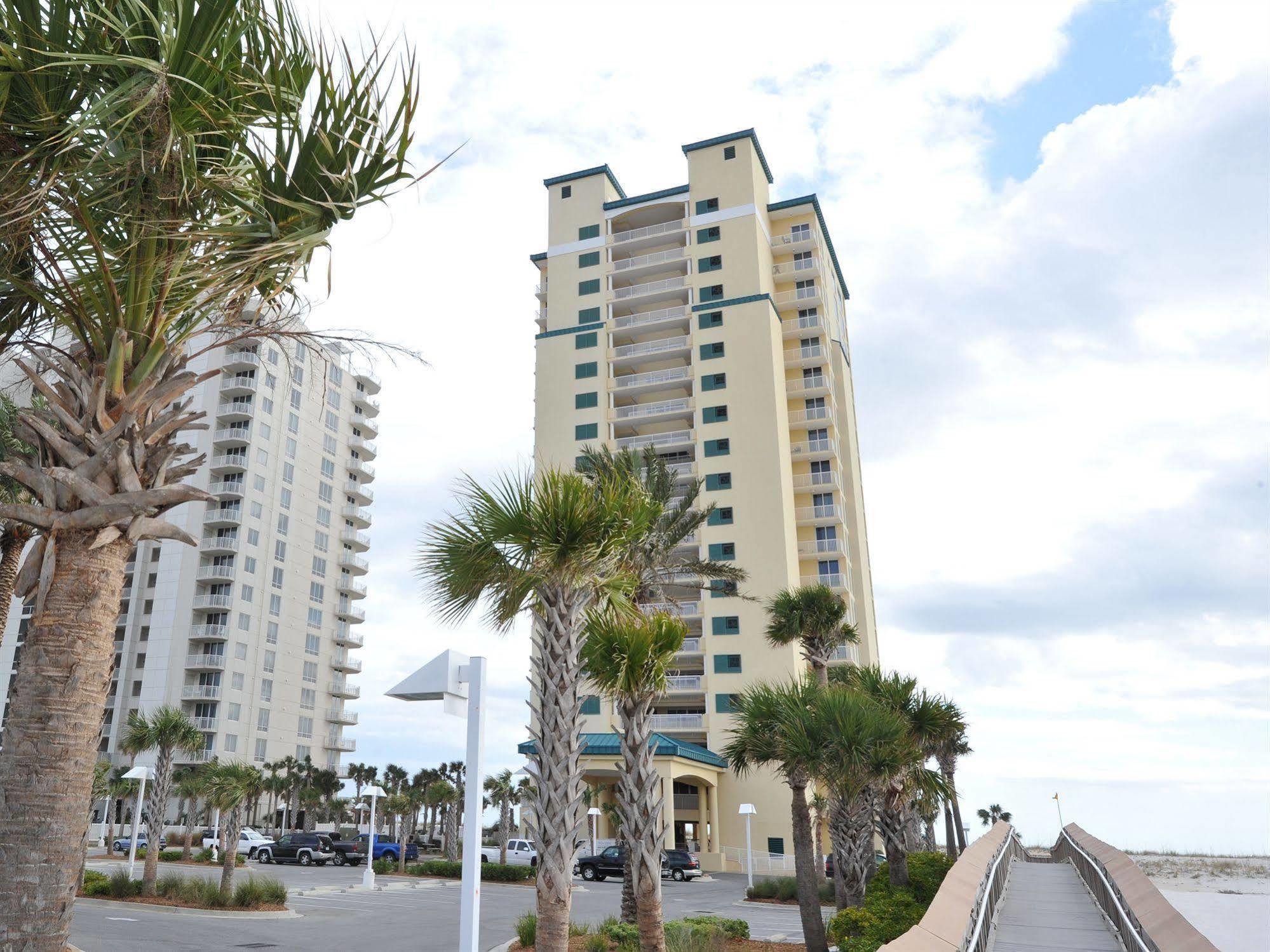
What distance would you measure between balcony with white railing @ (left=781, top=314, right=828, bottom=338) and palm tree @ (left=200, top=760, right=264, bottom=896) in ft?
152

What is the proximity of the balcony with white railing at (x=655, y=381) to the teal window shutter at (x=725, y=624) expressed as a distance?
1685 cm

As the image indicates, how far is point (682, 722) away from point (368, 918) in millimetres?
31518

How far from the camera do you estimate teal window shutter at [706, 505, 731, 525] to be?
5678cm

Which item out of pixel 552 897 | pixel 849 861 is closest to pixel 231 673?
pixel 849 861

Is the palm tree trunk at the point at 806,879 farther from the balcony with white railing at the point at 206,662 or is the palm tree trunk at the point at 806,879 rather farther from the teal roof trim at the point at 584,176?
the balcony with white railing at the point at 206,662

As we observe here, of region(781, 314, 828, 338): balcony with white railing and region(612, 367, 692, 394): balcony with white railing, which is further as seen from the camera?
region(781, 314, 828, 338): balcony with white railing

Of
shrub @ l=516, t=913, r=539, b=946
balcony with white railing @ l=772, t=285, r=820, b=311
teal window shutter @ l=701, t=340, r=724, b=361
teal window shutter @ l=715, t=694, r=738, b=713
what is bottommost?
shrub @ l=516, t=913, r=539, b=946

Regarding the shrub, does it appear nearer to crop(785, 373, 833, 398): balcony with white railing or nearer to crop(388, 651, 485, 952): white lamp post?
crop(388, 651, 485, 952): white lamp post

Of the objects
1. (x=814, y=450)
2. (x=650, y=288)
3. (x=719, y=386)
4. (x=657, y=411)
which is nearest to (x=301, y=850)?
(x=657, y=411)

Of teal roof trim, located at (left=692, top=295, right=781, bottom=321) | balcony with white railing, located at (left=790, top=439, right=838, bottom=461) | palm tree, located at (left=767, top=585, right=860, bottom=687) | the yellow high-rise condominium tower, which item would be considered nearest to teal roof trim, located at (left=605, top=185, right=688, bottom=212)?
the yellow high-rise condominium tower

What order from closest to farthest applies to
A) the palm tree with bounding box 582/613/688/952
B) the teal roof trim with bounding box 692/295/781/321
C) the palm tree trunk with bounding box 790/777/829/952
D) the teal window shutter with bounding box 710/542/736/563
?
the palm tree with bounding box 582/613/688/952 → the palm tree trunk with bounding box 790/777/829/952 → the teal window shutter with bounding box 710/542/736/563 → the teal roof trim with bounding box 692/295/781/321

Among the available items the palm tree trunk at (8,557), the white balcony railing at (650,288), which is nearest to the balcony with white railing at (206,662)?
the white balcony railing at (650,288)

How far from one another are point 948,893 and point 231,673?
239 ft

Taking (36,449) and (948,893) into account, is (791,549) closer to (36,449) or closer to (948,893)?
(948,893)
